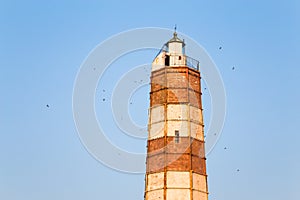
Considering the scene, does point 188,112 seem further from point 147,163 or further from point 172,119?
point 147,163

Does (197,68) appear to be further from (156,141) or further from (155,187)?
(155,187)

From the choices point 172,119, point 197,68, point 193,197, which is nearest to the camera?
point 193,197

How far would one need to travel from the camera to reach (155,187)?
111 ft

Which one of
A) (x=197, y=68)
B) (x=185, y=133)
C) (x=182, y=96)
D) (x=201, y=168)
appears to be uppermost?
(x=197, y=68)

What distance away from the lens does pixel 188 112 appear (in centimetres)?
3559

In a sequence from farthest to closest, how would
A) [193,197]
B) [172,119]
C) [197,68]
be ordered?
[197,68] < [172,119] < [193,197]

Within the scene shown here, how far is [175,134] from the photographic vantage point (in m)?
35.0

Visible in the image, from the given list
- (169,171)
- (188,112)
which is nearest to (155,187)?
(169,171)

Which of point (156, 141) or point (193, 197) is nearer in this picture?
point (193, 197)

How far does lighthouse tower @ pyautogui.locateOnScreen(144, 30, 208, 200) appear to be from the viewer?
33.6 metres

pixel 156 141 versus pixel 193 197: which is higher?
pixel 156 141

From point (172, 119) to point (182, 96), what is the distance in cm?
218

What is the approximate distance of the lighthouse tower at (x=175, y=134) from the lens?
3359 centimetres

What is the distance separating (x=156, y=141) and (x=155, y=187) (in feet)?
12.2
